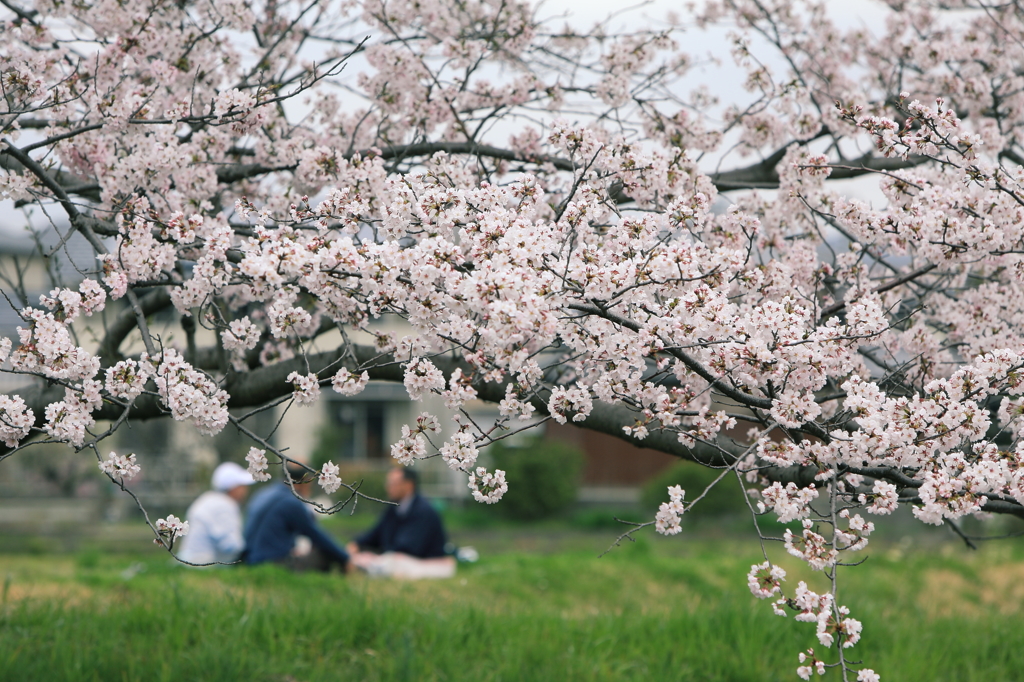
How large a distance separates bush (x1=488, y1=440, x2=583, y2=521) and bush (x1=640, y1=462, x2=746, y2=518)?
1840 mm

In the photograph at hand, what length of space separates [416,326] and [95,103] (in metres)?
1.97

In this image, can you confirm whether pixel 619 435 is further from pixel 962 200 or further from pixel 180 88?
pixel 180 88

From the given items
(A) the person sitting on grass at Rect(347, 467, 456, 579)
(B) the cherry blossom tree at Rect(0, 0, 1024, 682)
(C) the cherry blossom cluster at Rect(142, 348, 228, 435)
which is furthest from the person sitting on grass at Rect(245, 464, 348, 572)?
(C) the cherry blossom cluster at Rect(142, 348, 228, 435)

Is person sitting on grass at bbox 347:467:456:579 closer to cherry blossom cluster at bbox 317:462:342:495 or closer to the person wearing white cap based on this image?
the person wearing white cap

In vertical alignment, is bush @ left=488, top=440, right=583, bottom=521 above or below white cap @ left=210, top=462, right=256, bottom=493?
above

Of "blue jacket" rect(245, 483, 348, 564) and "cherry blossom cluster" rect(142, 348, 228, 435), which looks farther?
"blue jacket" rect(245, 483, 348, 564)

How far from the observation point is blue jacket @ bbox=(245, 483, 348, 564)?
717cm

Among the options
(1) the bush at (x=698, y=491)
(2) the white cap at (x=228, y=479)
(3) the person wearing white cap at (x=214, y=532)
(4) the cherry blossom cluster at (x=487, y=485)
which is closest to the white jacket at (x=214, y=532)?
(3) the person wearing white cap at (x=214, y=532)

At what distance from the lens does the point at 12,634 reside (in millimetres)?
4449

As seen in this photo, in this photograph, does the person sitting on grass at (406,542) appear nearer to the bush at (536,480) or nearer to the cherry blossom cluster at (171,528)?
the cherry blossom cluster at (171,528)

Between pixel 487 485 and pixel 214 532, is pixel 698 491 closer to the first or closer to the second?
pixel 214 532

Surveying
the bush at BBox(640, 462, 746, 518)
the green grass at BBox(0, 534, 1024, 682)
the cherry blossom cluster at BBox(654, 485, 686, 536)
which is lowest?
the green grass at BBox(0, 534, 1024, 682)

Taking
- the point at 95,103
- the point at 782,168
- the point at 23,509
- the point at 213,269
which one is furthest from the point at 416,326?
the point at 23,509

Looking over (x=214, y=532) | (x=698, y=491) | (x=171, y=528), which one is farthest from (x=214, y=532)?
(x=698, y=491)
